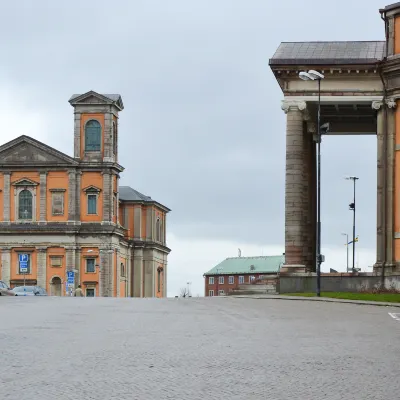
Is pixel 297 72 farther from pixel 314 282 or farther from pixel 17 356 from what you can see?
pixel 17 356

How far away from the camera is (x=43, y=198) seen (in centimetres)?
14612

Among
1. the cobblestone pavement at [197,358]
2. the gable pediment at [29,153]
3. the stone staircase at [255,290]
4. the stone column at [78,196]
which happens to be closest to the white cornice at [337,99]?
the stone staircase at [255,290]

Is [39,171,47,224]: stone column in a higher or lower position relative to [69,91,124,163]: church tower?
lower

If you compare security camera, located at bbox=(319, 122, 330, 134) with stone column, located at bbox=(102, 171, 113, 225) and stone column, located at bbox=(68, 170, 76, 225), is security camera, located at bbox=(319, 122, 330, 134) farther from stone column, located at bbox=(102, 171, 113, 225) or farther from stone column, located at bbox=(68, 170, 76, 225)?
stone column, located at bbox=(68, 170, 76, 225)

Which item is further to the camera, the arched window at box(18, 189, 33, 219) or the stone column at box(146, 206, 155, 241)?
the stone column at box(146, 206, 155, 241)

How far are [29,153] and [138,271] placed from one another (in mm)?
28381

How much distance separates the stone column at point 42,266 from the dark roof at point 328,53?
79706 mm

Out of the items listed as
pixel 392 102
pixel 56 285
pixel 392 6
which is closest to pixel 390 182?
pixel 392 102

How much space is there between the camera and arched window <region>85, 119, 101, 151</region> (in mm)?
146125

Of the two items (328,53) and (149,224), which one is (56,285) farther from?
(328,53)

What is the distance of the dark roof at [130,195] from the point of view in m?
169

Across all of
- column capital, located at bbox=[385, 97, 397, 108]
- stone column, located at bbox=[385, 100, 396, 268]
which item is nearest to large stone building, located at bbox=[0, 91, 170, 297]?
stone column, located at bbox=[385, 100, 396, 268]

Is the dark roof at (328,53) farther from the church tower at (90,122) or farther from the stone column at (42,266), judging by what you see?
the stone column at (42,266)

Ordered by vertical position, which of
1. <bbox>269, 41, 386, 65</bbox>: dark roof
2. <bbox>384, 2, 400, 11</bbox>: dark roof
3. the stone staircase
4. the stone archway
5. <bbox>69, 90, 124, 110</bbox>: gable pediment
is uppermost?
<bbox>69, 90, 124, 110</bbox>: gable pediment
